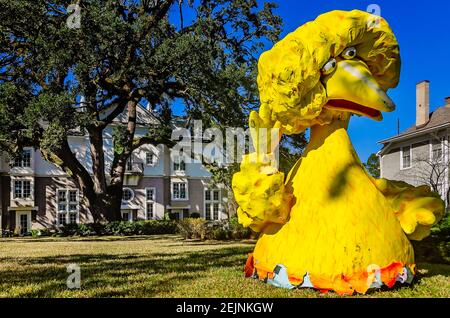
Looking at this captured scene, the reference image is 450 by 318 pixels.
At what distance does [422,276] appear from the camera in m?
6.73

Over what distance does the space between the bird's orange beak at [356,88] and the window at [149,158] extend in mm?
A: 34790

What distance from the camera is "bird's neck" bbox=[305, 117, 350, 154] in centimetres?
610

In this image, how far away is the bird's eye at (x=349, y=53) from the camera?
19.0 feet

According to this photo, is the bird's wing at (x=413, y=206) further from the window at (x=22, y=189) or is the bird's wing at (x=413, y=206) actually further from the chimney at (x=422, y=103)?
the window at (x=22, y=189)

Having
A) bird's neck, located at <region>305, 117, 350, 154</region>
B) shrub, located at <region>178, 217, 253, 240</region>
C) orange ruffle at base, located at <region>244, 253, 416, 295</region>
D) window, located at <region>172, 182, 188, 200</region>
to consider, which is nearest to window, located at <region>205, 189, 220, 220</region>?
window, located at <region>172, 182, 188, 200</region>

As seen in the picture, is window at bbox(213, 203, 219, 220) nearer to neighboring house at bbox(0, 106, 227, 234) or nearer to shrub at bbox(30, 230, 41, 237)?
neighboring house at bbox(0, 106, 227, 234)

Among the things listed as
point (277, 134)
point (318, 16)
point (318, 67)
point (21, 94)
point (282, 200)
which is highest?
point (21, 94)

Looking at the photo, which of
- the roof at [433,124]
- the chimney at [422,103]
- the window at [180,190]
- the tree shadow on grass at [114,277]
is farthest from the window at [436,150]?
the window at [180,190]

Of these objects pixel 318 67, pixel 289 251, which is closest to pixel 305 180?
pixel 289 251

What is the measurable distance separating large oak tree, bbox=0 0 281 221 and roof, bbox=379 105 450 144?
1007cm

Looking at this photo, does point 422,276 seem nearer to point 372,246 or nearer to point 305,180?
point 372,246

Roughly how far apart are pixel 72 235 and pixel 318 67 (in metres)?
25.1

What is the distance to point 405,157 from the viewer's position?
26.8m

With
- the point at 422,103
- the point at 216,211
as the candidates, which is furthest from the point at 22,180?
the point at 422,103
